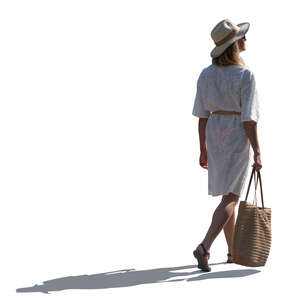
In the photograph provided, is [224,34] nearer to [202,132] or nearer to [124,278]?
[202,132]

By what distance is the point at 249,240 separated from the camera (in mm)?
6398

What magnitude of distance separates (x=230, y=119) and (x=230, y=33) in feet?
2.65

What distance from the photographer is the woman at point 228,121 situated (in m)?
6.38

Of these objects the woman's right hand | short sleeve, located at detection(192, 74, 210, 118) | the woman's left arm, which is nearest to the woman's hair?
short sleeve, located at detection(192, 74, 210, 118)

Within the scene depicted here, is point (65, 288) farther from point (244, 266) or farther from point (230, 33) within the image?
point (230, 33)

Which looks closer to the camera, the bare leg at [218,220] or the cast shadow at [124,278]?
the cast shadow at [124,278]

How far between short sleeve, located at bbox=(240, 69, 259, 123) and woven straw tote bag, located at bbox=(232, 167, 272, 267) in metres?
0.51

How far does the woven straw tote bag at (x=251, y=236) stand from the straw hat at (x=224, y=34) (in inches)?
46.6

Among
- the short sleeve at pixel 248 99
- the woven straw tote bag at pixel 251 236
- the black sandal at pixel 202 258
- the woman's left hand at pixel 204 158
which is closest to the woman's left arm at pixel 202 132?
→ the woman's left hand at pixel 204 158

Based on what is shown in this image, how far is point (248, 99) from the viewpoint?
634 cm

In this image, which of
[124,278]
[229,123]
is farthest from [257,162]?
[124,278]

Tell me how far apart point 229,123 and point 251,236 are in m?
1.07

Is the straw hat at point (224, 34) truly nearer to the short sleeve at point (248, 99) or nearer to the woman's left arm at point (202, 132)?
the short sleeve at point (248, 99)

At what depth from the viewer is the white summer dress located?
6.37 meters
